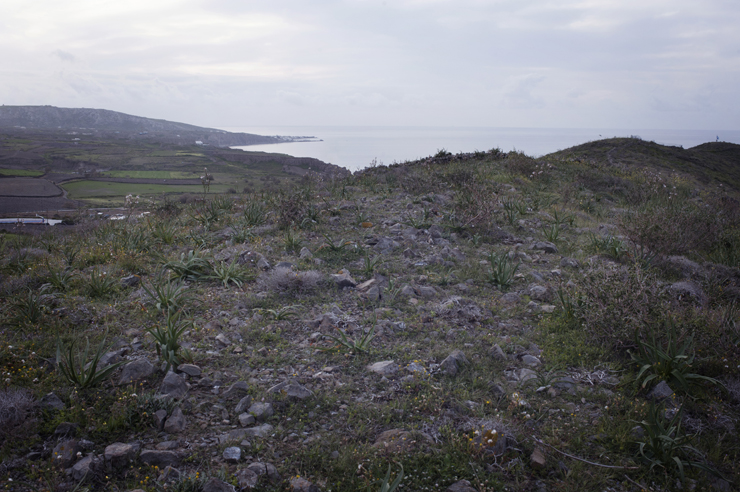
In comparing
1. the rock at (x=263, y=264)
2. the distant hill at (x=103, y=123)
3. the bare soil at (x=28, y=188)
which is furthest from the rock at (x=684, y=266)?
the distant hill at (x=103, y=123)

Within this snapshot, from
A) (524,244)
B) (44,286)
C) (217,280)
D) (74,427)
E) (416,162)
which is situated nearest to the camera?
(74,427)

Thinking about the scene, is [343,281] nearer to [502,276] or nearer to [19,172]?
[502,276]

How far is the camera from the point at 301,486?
2172 mm

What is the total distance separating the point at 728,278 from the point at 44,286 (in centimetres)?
926

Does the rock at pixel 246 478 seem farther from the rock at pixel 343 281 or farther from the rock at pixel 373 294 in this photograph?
the rock at pixel 343 281

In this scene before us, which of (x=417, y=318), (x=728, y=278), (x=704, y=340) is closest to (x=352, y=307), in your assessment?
(x=417, y=318)

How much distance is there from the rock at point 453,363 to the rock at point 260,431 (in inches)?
61.0

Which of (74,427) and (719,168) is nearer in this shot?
(74,427)

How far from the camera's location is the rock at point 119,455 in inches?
88.6

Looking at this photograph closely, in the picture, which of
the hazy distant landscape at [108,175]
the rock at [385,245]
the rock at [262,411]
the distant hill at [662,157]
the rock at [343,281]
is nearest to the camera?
the rock at [262,411]

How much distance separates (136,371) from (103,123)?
12026 cm

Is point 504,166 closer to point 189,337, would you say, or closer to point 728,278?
point 728,278

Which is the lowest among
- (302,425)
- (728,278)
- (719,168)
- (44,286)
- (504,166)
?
(302,425)

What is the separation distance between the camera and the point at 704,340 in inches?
133
